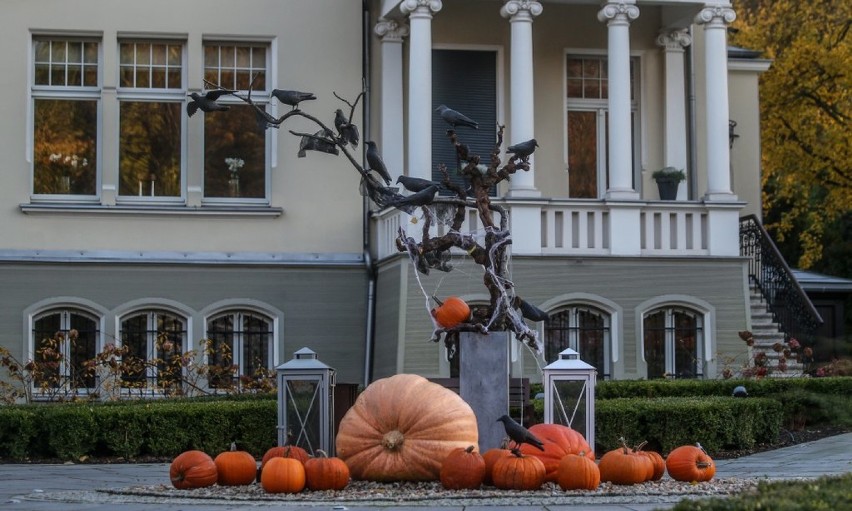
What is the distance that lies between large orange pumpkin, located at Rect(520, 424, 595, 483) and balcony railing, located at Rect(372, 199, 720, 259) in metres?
8.68

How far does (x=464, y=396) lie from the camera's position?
1270cm

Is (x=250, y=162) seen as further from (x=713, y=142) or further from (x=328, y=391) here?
(x=328, y=391)

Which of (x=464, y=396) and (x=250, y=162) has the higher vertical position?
(x=250, y=162)

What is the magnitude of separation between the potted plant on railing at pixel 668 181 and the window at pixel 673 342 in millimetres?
1837

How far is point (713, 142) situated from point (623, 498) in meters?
11.6

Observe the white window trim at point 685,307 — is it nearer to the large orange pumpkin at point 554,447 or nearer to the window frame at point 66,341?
the window frame at point 66,341

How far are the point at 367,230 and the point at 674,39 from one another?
566 centimetres

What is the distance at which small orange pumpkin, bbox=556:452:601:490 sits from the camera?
11234 millimetres

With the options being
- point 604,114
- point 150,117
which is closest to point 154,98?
point 150,117

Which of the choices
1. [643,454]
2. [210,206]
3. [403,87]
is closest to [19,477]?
[643,454]

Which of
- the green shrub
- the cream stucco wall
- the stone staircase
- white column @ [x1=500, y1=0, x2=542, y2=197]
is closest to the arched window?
white column @ [x1=500, y1=0, x2=542, y2=197]

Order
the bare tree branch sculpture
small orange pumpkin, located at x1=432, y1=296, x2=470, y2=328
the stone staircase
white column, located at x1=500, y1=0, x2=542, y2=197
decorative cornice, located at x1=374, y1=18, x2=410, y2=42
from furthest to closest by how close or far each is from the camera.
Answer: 1. decorative cornice, located at x1=374, y1=18, x2=410, y2=42
2. white column, located at x1=500, y1=0, x2=542, y2=197
3. the stone staircase
4. the bare tree branch sculpture
5. small orange pumpkin, located at x1=432, y1=296, x2=470, y2=328

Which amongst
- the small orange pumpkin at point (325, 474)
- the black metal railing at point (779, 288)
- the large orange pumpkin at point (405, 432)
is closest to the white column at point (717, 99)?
the black metal railing at point (779, 288)

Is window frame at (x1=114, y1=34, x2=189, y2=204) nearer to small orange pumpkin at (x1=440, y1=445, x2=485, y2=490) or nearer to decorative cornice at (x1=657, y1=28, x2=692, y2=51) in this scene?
decorative cornice at (x1=657, y1=28, x2=692, y2=51)
